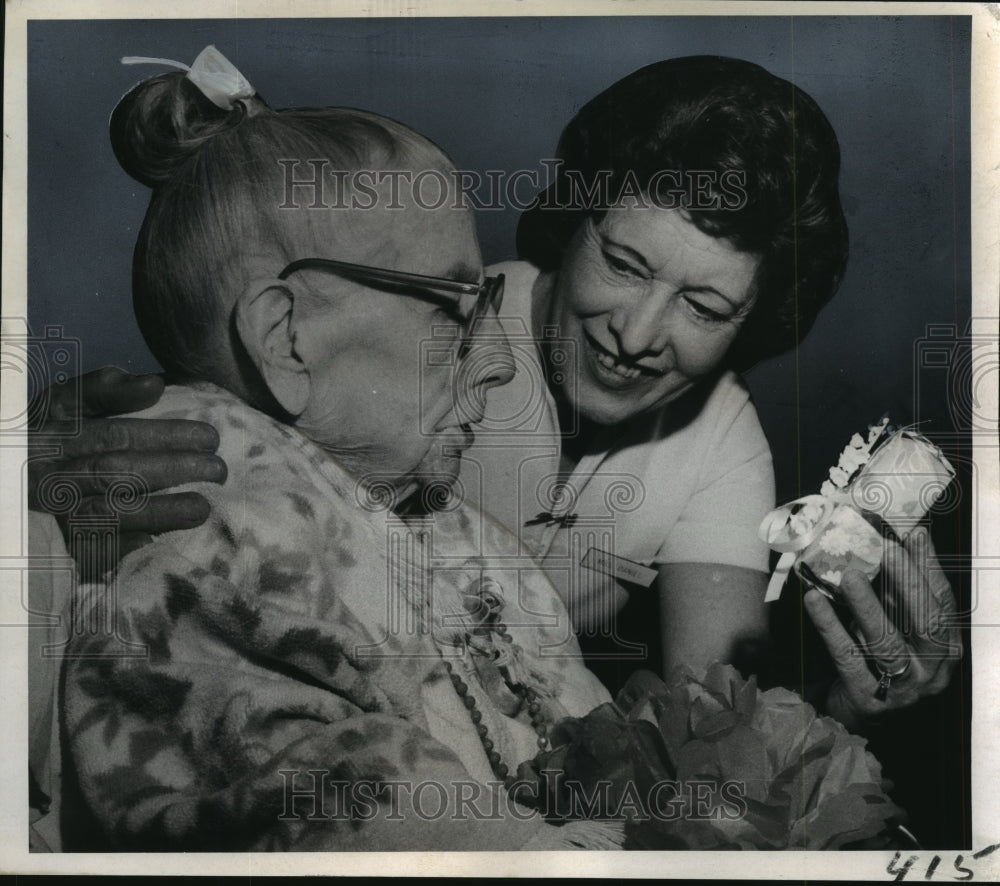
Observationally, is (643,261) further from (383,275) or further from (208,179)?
(208,179)

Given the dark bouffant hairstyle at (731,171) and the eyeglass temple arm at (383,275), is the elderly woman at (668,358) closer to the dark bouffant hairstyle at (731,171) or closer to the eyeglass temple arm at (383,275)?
the dark bouffant hairstyle at (731,171)

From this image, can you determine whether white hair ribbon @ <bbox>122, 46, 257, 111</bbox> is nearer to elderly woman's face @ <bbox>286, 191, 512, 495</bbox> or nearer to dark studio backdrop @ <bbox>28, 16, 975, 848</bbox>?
dark studio backdrop @ <bbox>28, 16, 975, 848</bbox>

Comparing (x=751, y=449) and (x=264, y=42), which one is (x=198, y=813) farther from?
(x=264, y=42)

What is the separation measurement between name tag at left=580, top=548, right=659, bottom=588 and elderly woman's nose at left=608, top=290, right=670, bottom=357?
0.59 m

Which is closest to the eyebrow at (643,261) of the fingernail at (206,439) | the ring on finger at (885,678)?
the ring on finger at (885,678)

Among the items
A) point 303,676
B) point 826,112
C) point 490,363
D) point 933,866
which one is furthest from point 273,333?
point 933,866

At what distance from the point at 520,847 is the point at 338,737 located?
62 centimetres

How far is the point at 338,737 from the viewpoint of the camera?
3045mm

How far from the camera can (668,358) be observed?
10.4 feet

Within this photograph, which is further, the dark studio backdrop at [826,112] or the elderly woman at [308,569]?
the dark studio backdrop at [826,112]

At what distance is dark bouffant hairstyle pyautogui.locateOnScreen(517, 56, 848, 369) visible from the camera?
315cm

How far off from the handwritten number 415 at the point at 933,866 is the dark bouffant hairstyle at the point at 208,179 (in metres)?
2.42

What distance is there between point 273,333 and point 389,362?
339 mm

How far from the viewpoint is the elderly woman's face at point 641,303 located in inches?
123
